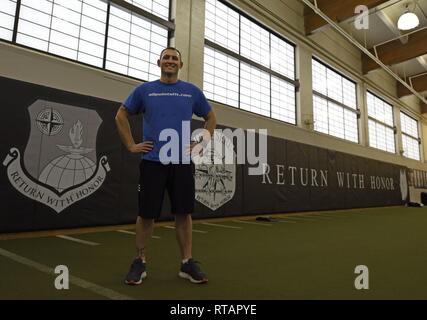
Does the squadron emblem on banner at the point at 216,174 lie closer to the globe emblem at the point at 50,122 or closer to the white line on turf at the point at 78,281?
the globe emblem at the point at 50,122

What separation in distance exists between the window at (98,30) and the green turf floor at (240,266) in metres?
2.60

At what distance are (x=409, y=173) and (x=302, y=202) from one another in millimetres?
8215

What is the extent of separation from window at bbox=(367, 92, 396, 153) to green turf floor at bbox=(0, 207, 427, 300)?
9.01 metres

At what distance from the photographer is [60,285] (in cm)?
162

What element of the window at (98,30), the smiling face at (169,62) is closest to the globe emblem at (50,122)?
the window at (98,30)

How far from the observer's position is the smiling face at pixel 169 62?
1.74 m

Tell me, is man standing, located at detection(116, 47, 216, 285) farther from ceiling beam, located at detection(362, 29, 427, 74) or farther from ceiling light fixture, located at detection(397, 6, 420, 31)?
ceiling beam, located at detection(362, 29, 427, 74)

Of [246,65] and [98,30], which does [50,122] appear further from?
[246,65]

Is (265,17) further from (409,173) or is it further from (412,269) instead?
(409,173)

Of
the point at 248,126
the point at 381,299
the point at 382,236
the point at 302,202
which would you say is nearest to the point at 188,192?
the point at 381,299

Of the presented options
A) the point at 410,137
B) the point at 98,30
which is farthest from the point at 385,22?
the point at 98,30

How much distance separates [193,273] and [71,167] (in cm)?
253

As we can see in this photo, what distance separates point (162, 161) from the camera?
170 cm

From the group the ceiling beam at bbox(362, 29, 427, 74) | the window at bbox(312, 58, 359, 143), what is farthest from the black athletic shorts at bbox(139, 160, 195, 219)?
the ceiling beam at bbox(362, 29, 427, 74)
